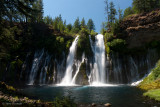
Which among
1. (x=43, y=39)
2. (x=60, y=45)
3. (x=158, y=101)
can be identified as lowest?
(x=158, y=101)

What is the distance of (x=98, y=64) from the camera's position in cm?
2686

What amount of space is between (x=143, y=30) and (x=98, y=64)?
1275 cm

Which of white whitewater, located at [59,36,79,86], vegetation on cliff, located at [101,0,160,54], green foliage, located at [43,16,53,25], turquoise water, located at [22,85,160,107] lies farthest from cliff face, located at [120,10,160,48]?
green foliage, located at [43,16,53,25]

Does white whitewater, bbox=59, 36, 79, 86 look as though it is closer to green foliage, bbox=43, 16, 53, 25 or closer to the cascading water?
the cascading water

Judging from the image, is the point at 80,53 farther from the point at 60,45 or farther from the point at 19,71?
the point at 19,71

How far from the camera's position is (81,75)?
25.2m

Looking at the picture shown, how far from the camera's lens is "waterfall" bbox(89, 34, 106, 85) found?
24.8m

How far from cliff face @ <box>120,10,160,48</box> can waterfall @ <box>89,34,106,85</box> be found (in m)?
6.48

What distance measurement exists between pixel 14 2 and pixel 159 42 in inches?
1114

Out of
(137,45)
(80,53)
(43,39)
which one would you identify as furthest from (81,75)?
(43,39)

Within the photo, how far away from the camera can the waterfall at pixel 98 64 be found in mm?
24814

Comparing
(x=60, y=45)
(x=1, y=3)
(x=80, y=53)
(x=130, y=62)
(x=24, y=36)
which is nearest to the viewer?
(x=1, y=3)

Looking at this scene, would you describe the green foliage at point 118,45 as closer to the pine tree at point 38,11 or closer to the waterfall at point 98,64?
the waterfall at point 98,64

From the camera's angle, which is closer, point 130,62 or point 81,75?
point 81,75
